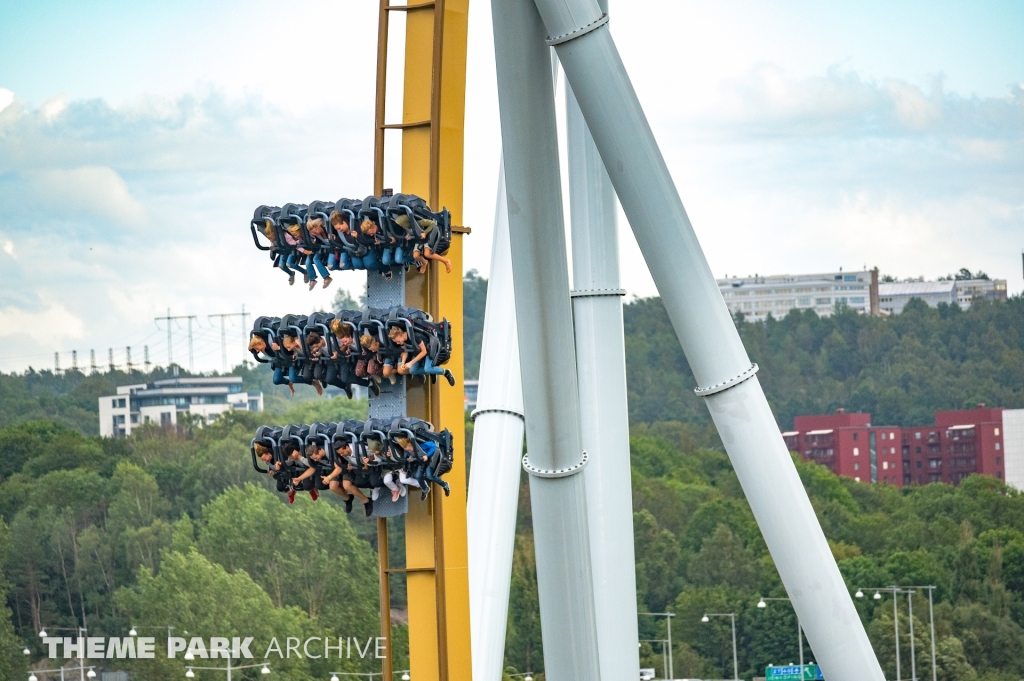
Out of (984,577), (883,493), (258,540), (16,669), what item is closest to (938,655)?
(984,577)

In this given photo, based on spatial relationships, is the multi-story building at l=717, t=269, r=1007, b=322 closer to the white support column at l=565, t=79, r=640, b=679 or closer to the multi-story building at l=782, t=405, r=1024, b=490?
the multi-story building at l=782, t=405, r=1024, b=490

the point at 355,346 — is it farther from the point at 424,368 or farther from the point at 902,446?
the point at 902,446

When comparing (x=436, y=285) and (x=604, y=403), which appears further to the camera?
(x=604, y=403)

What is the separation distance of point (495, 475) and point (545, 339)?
4936 mm

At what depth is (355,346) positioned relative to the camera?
13.7 meters

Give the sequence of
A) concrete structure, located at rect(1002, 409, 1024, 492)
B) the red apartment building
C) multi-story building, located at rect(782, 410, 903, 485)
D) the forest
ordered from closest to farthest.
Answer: the forest
concrete structure, located at rect(1002, 409, 1024, 492)
the red apartment building
multi-story building, located at rect(782, 410, 903, 485)

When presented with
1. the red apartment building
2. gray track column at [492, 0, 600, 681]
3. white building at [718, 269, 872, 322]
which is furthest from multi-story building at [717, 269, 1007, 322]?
gray track column at [492, 0, 600, 681]

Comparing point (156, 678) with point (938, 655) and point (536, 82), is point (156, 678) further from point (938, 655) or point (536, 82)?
point (536, 82)

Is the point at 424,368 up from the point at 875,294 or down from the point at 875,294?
down

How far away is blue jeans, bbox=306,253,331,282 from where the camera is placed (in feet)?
46.6

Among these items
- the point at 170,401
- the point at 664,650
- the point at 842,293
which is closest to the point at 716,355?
the point at 664,650

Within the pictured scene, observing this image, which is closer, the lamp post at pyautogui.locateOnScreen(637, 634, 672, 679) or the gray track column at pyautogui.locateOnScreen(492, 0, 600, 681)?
the gray track column at pyautogui.locateOnScreen(492, 0, 600, 681)

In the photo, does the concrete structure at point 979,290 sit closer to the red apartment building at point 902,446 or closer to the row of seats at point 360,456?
the red apartment building at point 902,446

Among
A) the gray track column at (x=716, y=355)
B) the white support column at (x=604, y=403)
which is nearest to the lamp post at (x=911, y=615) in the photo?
the white support column at (x=604, y=403)
